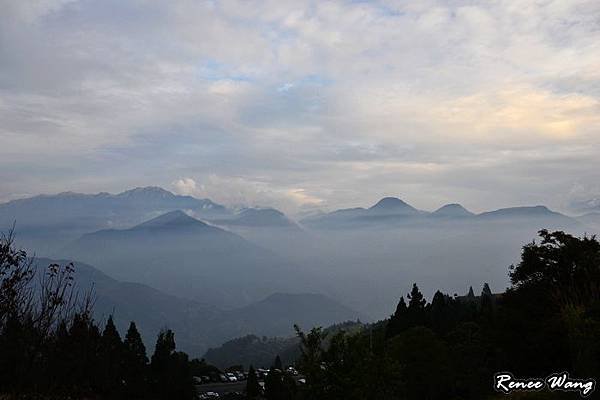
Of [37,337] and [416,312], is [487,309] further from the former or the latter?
[37,337]

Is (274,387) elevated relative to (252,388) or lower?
elevated

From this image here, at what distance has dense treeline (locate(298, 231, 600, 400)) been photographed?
24.7 meters

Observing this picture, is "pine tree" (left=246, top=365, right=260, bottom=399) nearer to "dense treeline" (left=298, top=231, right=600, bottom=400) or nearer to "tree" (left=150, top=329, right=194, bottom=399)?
"tree" (left=150, top=329, right=194, bottom=399)

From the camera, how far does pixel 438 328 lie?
72.8 m

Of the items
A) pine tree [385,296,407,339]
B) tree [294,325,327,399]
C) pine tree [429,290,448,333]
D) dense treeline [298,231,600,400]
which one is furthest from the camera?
pine tree [429,290,448,333]

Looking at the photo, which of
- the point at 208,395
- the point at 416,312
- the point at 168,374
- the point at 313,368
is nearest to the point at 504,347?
the point at 313,368

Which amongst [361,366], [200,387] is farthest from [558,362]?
[200,387]
